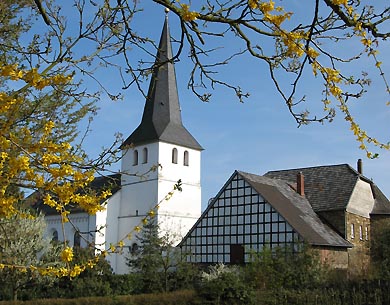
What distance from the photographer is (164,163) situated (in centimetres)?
4184

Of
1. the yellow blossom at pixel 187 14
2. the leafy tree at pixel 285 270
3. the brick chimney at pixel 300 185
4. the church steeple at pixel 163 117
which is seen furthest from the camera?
the church steeple at pixel 163 117

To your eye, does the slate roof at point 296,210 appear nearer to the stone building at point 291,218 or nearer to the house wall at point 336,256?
the stone building at point 291,218

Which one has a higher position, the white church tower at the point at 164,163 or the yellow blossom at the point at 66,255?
the white church tower at the point at 164,163

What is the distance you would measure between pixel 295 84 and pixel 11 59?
4602mm

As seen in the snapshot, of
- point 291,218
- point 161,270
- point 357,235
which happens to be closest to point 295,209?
point 291,218

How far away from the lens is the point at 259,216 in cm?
2848

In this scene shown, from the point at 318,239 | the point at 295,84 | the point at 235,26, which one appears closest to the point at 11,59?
the point at 235,26

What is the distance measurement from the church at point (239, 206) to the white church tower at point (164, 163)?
79 mm

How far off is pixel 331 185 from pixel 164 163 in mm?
13240

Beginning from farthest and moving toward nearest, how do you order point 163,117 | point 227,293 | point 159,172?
1. point 163,117
2. point 159,172
3. point 227,293

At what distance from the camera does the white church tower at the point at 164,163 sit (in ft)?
138

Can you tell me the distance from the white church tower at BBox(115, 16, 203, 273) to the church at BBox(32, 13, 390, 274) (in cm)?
8

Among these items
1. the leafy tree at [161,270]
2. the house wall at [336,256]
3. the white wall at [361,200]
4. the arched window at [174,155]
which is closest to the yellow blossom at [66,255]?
the leafy tree at [161,270]

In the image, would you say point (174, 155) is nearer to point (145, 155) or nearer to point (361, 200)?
point (145, 155)
